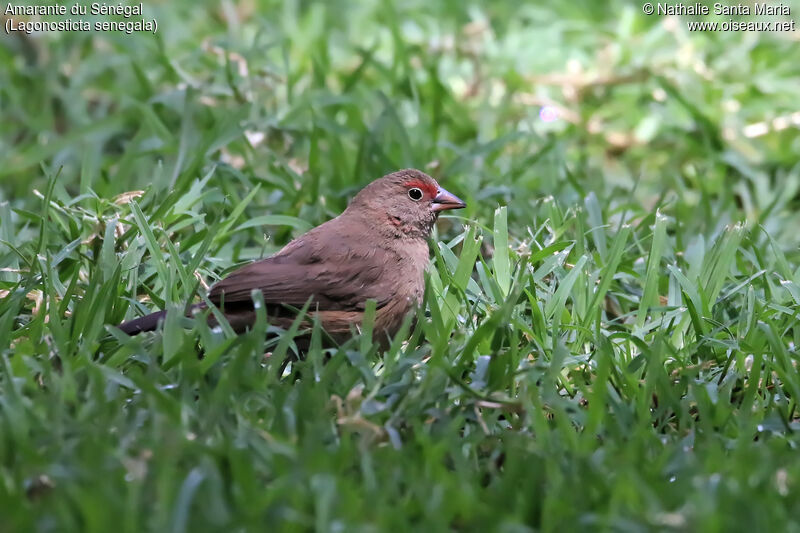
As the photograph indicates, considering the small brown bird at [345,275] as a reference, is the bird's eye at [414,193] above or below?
above

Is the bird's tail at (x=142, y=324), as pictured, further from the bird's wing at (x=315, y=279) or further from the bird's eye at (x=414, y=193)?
the bird's eye at (x=414, y=193)

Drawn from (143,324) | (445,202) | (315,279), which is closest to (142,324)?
(143,324)

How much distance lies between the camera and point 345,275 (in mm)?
4016

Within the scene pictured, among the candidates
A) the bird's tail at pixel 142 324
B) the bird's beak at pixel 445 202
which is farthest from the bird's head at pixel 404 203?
the bird's tail at pixel 142 324

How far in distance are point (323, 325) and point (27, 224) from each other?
5.19 ft

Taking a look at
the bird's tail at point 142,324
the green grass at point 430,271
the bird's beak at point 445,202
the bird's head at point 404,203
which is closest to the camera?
the green grass at point 430,271

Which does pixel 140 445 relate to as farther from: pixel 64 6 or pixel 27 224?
pixel 64 6

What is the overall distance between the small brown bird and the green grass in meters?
0.16

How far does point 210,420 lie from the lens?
2.98 m

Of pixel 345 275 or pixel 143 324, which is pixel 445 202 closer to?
pixel 345 275

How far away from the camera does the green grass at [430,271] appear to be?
270 centimetres

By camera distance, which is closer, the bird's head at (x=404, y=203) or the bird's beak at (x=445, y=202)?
the bird's head at (x=404, y=203)

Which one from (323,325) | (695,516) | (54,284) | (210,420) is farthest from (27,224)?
(695,516)

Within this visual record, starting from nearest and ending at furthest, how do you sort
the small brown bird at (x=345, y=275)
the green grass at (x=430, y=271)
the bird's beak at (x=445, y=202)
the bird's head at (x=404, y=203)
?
the green grass at (x=430, y=271) < the small brown bird at (x=345, y=275) < the bird's head at (x=404, y=203) < the bird's beak at (x=445, y=202)
